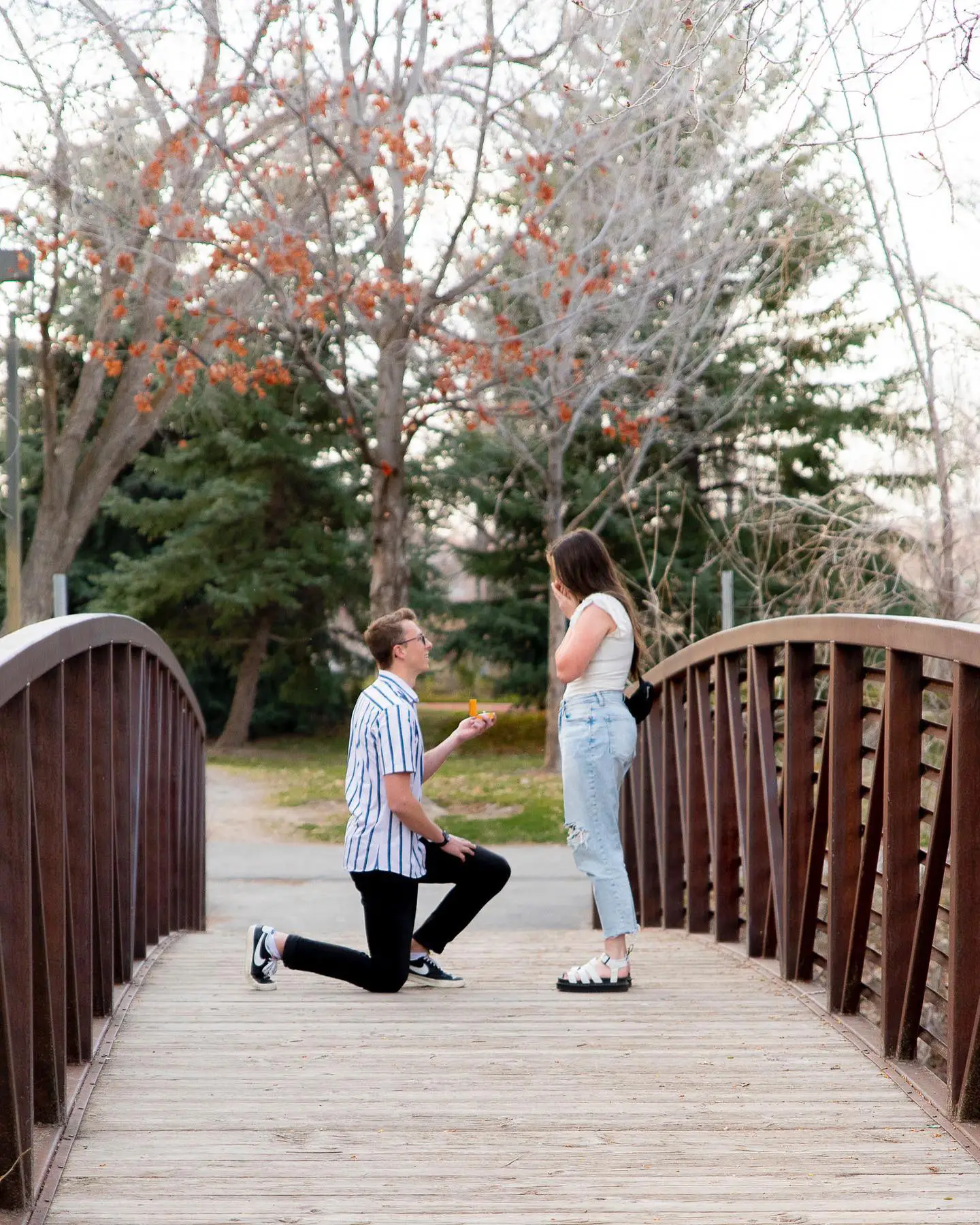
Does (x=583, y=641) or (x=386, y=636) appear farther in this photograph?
(x=386, y=636)

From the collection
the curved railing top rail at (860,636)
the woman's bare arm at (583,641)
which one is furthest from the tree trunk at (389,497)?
the woman's bare arm at (583,641)

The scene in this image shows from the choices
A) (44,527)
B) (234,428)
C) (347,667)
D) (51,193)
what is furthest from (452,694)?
(51,193)

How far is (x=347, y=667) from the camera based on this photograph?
82.1 ft

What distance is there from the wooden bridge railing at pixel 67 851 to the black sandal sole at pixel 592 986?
1388mm

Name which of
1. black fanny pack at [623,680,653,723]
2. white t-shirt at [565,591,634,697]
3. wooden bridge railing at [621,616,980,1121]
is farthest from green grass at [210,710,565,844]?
white t-shirt at [565,591,634,697]

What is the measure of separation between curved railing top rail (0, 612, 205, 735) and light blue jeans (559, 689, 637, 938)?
146 centimetres

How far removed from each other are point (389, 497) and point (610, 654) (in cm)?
1006

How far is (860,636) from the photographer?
3.70 metres

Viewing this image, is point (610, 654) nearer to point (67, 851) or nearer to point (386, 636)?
point (386, 636)

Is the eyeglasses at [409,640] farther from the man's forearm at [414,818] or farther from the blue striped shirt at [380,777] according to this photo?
the man's forearm at [414,818]

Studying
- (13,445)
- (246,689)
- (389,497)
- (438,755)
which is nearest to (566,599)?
(438,755)

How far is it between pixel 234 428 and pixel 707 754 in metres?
18.1

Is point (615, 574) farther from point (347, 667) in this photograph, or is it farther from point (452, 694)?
point (452, 694)

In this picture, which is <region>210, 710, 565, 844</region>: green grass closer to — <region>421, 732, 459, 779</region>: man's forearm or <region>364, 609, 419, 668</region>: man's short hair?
<region>421, 732, 459, 779</region>: man's forearm
